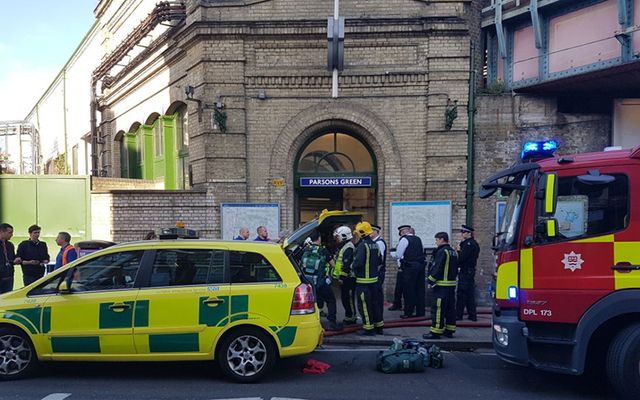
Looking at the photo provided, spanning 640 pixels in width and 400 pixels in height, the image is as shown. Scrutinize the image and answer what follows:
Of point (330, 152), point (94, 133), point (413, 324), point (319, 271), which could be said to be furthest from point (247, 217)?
point (94, 133)

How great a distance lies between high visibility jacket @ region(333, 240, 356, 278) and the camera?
7477mm

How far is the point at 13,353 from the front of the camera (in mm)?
Answer: 5164

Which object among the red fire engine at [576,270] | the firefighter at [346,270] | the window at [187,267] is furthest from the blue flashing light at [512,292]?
the window at [187,267]

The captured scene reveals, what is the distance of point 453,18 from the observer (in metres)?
9.91

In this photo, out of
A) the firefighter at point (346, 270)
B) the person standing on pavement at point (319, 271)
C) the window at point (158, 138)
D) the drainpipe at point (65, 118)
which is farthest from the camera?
the drainpipe at point (65, 118)

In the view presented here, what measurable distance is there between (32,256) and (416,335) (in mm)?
6451

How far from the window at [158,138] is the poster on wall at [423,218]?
23.1ft

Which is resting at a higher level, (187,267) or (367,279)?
(187,267)

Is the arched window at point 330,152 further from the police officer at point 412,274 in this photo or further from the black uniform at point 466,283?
the black uniform at point 466,283

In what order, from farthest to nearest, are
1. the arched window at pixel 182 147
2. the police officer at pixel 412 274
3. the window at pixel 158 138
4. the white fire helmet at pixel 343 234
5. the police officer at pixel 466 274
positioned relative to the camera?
1. the window at pixel 158 138
2. the arched window at pixel 182 147
3. the police officer at pixel 412 274
4. the police officer at pixel 466 274
5. the white fire helmet at pixel 343 234

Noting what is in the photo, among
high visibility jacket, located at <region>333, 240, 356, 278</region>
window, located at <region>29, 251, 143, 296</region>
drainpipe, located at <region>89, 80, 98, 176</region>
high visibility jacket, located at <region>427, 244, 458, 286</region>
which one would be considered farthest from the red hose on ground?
drainpipe, located at <region>89, 80, 98, 176</region>

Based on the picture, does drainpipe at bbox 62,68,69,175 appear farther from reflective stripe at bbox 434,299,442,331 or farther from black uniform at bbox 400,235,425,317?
reflective stripe at bbox 434,299,442,331

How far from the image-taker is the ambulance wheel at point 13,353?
5141mm

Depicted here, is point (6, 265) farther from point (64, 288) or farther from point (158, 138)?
point (158, 138)
